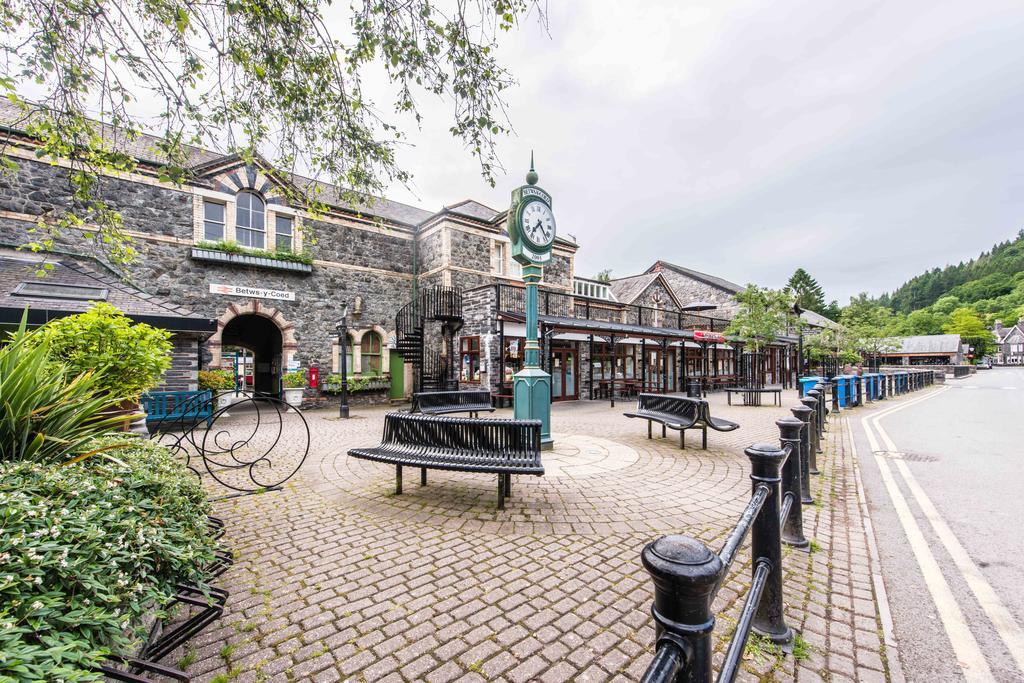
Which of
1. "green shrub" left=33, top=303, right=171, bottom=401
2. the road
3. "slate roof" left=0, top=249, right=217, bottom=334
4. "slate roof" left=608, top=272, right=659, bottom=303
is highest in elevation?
"slate roof" left=608, top=272, right=659, bottom=303

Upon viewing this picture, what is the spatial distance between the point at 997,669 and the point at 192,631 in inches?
151

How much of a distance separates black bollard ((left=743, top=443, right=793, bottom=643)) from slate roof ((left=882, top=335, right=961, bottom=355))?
232 ft

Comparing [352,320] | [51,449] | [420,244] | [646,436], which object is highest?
[420,244]

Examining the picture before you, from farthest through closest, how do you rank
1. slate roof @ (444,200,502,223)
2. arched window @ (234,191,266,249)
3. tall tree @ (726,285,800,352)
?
A: tall tree @ (726,285,800,352) < slate roof @ (444,200,502,223) < arched window @ (234,191,266,249)

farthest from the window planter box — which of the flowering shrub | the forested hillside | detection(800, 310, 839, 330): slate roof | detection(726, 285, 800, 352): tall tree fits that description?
the forested hillside

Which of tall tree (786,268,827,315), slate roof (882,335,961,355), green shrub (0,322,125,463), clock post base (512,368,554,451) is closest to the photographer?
green shrub (0,322,125,463)

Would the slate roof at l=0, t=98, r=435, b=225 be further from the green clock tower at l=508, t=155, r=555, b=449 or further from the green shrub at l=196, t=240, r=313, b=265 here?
the green clock tower at l=508, t=155, r=555, b=449

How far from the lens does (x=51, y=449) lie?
2334 millimetres

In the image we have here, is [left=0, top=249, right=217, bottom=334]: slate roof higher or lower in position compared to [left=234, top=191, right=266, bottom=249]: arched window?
lower

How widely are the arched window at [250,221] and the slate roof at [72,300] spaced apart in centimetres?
349

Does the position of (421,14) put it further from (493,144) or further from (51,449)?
(51,449)

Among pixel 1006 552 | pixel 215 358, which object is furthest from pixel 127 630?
pixel 215 358

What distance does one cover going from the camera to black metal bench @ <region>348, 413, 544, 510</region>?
3.98 metres

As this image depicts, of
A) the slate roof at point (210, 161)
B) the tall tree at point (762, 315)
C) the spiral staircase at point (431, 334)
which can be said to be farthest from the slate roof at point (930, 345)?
the slate roof at point (210, 161)
